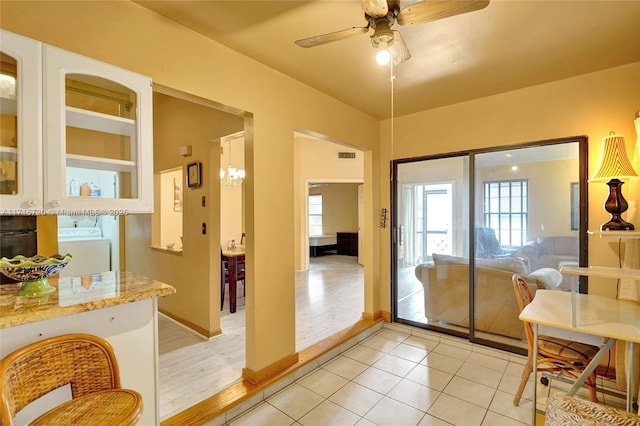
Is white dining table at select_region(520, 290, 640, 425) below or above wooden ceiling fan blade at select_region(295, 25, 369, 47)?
below

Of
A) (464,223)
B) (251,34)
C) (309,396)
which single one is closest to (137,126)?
(251,34)

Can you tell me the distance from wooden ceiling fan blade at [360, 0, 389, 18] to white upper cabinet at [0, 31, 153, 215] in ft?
3.91

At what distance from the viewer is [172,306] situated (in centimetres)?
378

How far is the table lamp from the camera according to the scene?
6.94 feet

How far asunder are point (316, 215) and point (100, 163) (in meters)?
8.86

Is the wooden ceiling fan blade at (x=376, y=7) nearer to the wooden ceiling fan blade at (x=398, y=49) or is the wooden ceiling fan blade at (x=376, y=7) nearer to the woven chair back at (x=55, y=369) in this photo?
the wooden ceiling fan blade at (x=398, y=49)

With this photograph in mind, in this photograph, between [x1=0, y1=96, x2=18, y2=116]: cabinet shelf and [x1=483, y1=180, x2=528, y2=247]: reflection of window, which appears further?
[x1=483, y1=180, x2=528, y2=247]: reflection of window

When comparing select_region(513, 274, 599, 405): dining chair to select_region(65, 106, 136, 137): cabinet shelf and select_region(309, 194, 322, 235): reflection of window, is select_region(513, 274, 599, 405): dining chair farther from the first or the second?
select_region(309, 194, 322, 235): reflection of window

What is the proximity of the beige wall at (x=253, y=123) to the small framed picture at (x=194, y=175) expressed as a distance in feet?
0.27

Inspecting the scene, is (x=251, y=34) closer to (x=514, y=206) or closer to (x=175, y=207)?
(x=514, y=206)

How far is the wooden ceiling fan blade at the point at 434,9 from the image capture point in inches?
48.6

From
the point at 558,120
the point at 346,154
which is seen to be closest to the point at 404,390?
the point at 558,120

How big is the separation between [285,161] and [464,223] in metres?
2.08

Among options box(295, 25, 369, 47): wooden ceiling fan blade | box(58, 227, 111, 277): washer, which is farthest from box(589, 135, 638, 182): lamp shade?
box(58, 227, 111, 277): washer
